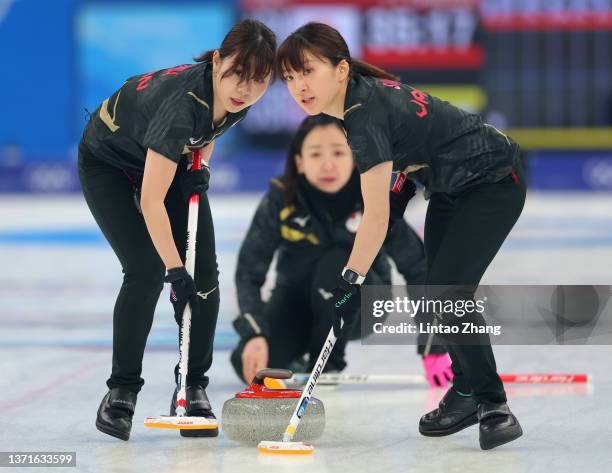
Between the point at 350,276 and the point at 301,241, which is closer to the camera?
the point at 350,276

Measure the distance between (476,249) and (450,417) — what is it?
1.91 ft

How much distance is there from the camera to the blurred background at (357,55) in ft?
73.8

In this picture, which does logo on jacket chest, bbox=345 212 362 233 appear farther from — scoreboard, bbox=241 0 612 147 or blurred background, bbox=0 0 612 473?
scoreboard, bbox=241 0 612 147

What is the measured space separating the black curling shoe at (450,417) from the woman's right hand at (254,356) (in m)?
0.88

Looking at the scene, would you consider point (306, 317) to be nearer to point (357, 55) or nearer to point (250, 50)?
point (250, 50)

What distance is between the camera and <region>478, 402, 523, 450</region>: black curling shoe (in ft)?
11.3

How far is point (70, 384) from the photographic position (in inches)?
180

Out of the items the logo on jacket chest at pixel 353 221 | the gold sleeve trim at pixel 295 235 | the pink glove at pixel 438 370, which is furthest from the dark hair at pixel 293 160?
the pink glove at pixel 438 370

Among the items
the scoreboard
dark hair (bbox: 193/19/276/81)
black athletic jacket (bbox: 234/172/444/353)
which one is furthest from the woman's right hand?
the scoreboard

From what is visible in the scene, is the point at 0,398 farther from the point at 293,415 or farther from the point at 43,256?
the point at 43,256

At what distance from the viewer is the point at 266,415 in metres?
3.57

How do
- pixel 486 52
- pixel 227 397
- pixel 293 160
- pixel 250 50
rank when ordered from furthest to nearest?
pixel 486 52 < pixel 293 160 < pixel 227 397 < pixel 250 50

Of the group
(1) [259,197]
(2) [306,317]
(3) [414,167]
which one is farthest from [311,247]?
(1) [259,197]

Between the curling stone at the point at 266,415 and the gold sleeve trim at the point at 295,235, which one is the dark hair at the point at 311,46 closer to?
the curling stone at the point at 266,415
